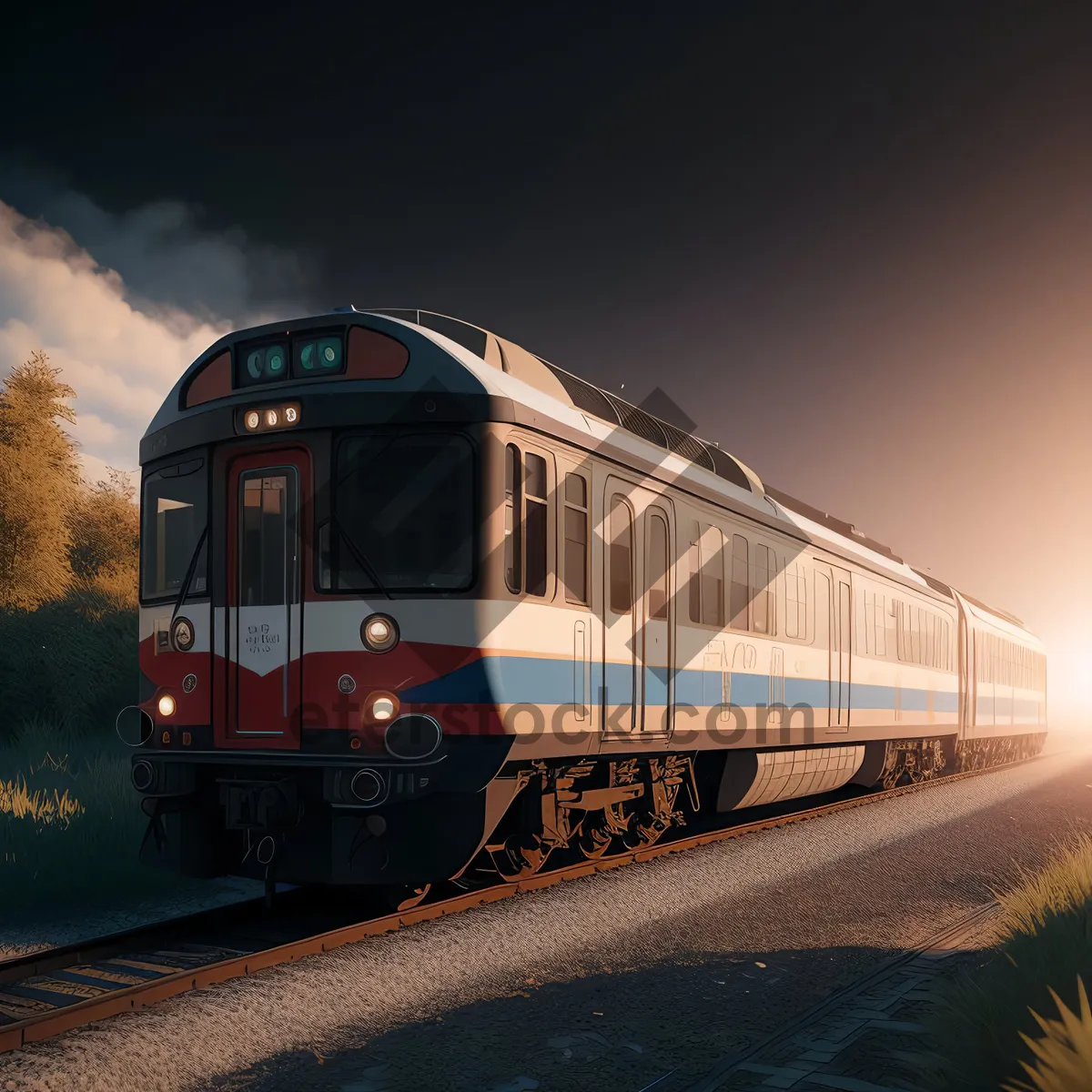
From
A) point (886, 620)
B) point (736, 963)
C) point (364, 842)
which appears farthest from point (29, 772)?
point (886, 620)

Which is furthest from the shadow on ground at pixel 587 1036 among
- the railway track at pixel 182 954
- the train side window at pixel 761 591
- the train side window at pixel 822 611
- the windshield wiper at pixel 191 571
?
the train side window at pixel 822 611

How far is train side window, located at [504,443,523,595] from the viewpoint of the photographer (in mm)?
7441

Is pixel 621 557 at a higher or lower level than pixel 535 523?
lower

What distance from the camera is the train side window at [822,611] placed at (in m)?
13.8

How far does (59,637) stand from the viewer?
834 inches

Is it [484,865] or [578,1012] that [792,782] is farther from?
[578,1012]

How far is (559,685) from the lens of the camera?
790 cm

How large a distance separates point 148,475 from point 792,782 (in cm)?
811

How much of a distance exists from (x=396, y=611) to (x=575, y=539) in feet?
5.17

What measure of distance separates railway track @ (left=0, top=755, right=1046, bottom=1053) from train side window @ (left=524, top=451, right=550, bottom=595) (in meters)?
2.21

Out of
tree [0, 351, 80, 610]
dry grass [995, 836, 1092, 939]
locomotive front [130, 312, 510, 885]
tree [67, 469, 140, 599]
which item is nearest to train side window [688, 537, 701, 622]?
locomotive front [130, 312, 510, 885]

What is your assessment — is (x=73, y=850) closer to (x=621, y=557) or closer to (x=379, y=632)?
(x=379, y=632)

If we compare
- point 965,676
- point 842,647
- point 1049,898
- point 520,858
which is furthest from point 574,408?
point 965,676

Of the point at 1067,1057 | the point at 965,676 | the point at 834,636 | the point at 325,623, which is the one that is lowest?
the point at 1067,1057
